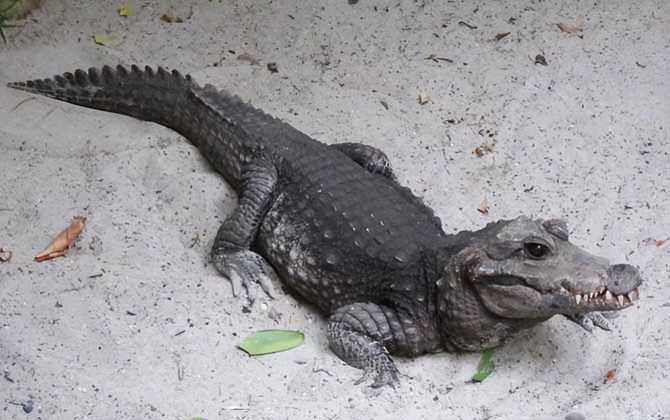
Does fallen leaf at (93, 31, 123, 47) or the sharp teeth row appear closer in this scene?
the sharp teeth row

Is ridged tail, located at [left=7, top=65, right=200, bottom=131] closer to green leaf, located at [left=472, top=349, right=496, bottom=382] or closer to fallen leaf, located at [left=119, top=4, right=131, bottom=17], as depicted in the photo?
fallen leaf, located at [left=119, top=4, right=131, bottom=17]

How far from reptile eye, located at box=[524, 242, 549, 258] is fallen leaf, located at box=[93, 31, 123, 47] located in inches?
132

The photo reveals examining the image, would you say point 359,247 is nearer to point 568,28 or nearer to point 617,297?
point 617,297

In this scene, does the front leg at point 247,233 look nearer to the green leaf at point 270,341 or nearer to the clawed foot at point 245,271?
the clawed foot at point 245,271

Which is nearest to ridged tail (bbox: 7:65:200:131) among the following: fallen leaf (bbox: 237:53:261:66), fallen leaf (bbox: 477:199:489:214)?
fallen leaf (bbox: 237:53:261:66)

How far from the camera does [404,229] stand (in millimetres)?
4586

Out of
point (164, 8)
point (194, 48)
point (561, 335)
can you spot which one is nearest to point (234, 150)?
point (194, 48)

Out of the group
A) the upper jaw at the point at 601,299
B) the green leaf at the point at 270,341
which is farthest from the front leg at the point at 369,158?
Answer: the upper jaw at the point at 601,299

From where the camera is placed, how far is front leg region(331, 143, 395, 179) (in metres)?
5.25

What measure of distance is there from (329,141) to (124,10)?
1805 mm

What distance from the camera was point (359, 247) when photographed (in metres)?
4.56

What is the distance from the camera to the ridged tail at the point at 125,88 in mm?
5445

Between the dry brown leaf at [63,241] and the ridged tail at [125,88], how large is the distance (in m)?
1.14

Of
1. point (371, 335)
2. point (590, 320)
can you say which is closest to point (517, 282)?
point (590, 320)
